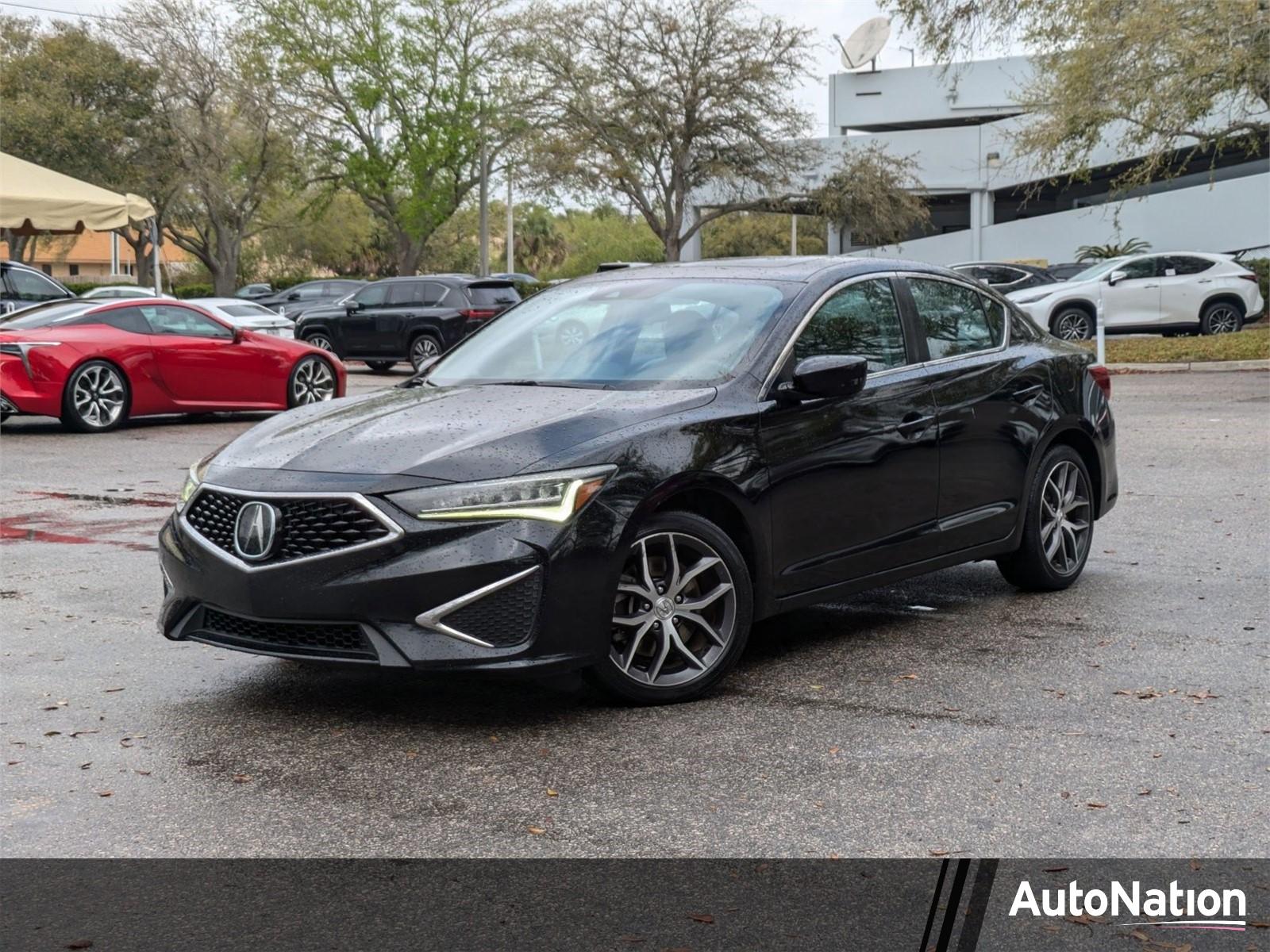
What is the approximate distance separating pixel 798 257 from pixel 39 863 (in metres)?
4.08

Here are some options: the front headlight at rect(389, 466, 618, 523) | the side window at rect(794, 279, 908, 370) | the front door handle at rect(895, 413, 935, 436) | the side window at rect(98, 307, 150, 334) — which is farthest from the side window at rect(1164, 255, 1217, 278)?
the front headlight at rect(389, 466, 618, 523)

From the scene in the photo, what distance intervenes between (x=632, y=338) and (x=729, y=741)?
1889mm

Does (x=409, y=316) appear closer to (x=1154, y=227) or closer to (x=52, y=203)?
(x=52, y=203)

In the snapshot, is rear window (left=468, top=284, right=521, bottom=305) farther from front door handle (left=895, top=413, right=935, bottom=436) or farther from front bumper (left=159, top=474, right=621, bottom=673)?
front bumper (left=159, top=474, right=621, bottom=673)

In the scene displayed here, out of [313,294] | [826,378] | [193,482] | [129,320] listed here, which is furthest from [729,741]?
[313,294]

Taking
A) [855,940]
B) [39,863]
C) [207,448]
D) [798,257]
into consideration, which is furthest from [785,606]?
[207,448]

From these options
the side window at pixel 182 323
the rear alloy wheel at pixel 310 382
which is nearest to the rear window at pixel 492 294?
the rear alloy wheel at pixel 310 382

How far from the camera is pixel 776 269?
662 cm

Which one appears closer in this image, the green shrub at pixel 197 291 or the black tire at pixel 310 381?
the black tire at pixel 310 381

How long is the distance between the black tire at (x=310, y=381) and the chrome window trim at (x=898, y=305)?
11264mm

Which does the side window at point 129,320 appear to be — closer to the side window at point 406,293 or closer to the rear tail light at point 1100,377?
the rear tail light at point 1100,377

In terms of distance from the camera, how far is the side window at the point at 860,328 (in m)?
6.28

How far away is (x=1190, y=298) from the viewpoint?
28.5 m

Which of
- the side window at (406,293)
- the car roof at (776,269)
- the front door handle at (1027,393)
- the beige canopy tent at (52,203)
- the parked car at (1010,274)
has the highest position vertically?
the beige canopy tent at (52,203)
